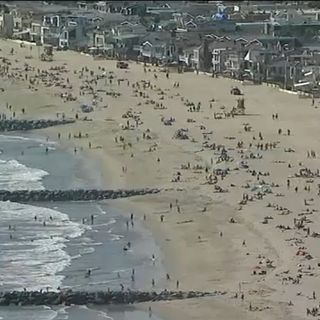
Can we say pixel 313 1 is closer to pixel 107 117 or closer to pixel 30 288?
pixel 107 117

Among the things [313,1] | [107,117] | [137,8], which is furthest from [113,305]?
[313,1]

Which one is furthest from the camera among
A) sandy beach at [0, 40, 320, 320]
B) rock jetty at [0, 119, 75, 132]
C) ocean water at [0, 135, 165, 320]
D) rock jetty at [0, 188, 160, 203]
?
rock jetty at [0, 119, 75, 132]

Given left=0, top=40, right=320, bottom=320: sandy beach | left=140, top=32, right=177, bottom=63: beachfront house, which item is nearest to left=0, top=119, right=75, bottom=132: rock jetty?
left=0, top=40, right=320, bottom=320: sandy beach

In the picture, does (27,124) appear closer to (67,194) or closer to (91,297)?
(67,194)

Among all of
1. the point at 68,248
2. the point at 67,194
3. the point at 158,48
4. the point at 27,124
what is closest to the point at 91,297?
the point at 68,248

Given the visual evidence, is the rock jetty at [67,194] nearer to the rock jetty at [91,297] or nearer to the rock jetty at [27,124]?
the rock jetty at [91,297]

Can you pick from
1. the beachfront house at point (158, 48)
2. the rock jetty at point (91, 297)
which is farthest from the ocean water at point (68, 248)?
the beachfront house at point (158, 48)

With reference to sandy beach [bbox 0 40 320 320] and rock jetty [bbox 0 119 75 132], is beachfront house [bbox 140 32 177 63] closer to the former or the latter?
sandy beach [bbox 0 40 320 320]
